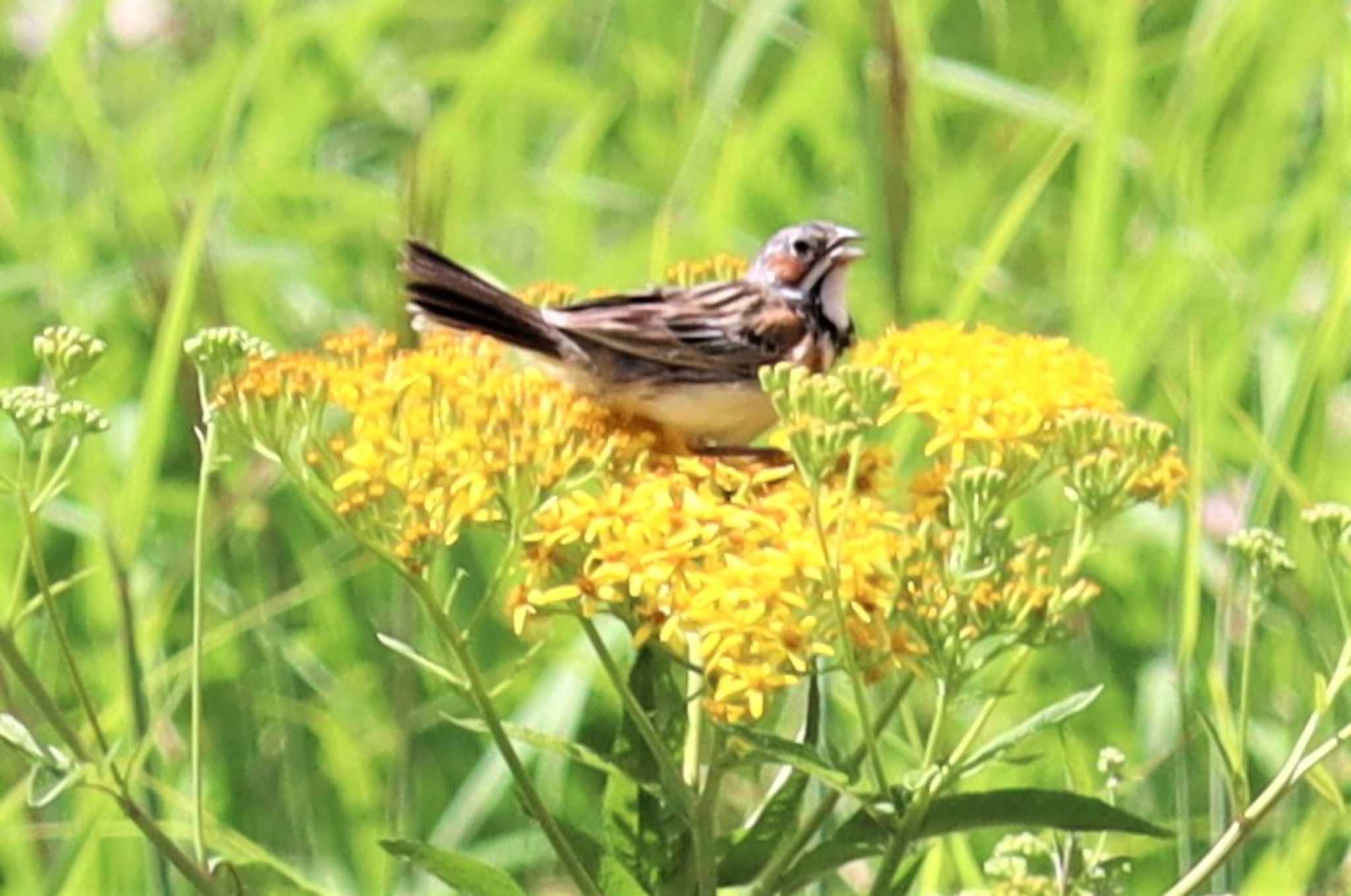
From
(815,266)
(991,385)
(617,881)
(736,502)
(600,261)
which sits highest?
(600,261)

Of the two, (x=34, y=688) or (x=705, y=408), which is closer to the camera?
(x=34, y=688)

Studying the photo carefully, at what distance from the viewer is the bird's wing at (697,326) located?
2867 mm

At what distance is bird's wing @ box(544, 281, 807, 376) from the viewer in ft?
9.41

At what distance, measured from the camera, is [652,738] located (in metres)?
1.96

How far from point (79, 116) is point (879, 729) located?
7.82ft

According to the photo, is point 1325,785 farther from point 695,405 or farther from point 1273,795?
point 695,405

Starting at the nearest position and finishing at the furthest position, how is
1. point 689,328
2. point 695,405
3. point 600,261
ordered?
point 695,405, point 689,328, point 600,261

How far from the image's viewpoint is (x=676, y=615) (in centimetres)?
194

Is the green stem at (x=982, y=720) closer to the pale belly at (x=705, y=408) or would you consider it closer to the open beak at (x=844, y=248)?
the pale belly at (x=705, y=408)

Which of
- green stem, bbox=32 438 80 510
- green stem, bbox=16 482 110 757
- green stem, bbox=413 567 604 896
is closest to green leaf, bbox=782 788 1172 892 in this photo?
green stem, bbox=413 567 604 896

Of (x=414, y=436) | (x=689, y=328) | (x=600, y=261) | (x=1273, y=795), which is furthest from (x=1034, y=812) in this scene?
(x=600, y=261)

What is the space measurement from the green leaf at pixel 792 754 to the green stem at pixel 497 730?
0.61 ft

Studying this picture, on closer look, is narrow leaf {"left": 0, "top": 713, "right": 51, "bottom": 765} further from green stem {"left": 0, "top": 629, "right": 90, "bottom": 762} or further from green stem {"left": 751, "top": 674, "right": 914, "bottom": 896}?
green stem {"left": 751, "top": 674, "right": 914, "bottom": 896}

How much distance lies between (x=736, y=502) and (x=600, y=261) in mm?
2361
